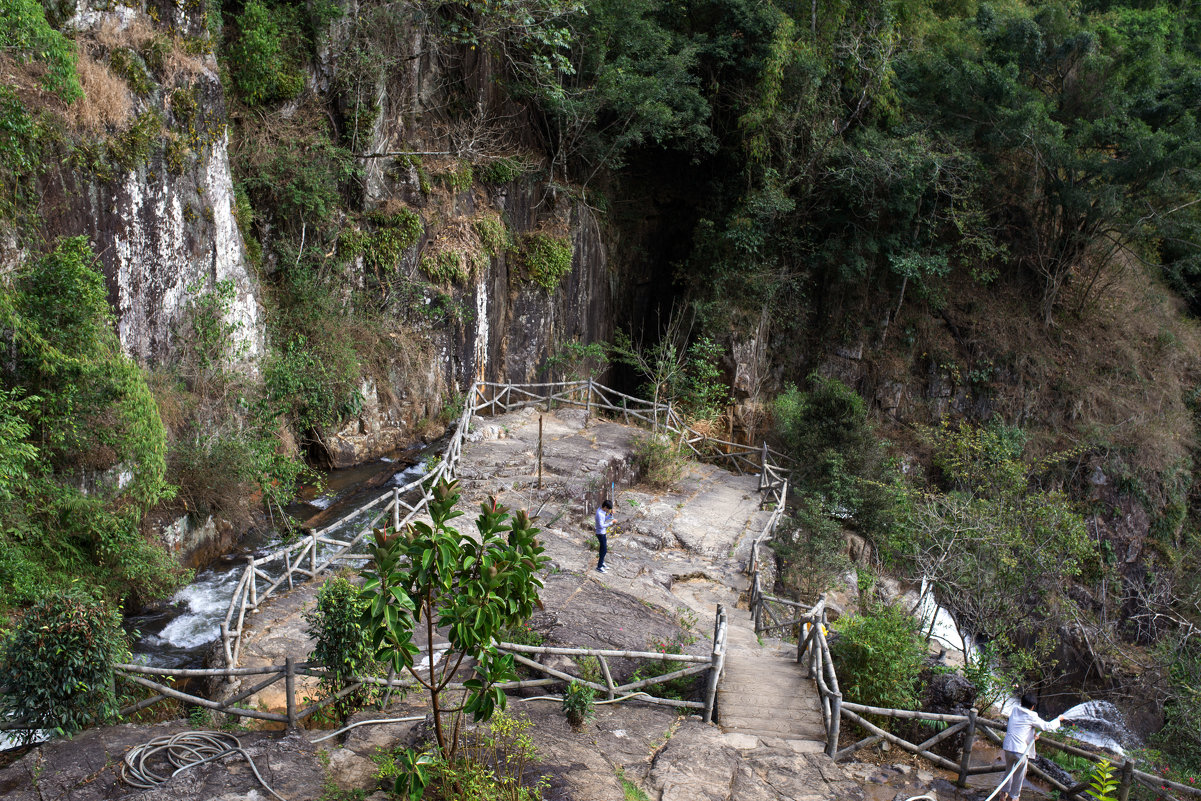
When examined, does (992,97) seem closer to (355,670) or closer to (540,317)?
(540,317)

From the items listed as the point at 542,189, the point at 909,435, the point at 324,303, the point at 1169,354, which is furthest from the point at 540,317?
the point at 1169,354

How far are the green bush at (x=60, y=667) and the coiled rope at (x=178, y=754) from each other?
63 cm

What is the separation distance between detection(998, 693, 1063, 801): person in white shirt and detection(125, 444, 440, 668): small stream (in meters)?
7.49

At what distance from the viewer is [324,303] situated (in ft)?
49.4

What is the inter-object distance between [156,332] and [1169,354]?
26555 mm

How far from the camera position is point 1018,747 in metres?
6.46

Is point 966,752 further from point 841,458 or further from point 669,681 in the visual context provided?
point 841,458

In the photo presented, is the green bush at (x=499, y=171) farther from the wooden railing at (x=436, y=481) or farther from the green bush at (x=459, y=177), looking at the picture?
the wooden railing at (x=436, y=481)

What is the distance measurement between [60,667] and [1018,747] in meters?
7.69

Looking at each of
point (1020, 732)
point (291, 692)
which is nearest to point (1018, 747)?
point (1020, 732)

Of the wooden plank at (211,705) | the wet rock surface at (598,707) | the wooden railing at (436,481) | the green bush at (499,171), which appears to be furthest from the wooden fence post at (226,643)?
the green bush at (499,171)

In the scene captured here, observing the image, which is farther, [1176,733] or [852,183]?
[852,183]

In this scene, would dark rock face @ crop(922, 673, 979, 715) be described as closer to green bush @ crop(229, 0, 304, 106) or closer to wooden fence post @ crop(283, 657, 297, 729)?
wooden fence post @ crop(283, 657, 297, 729)

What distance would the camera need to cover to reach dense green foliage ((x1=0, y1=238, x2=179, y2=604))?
8.62 metres
